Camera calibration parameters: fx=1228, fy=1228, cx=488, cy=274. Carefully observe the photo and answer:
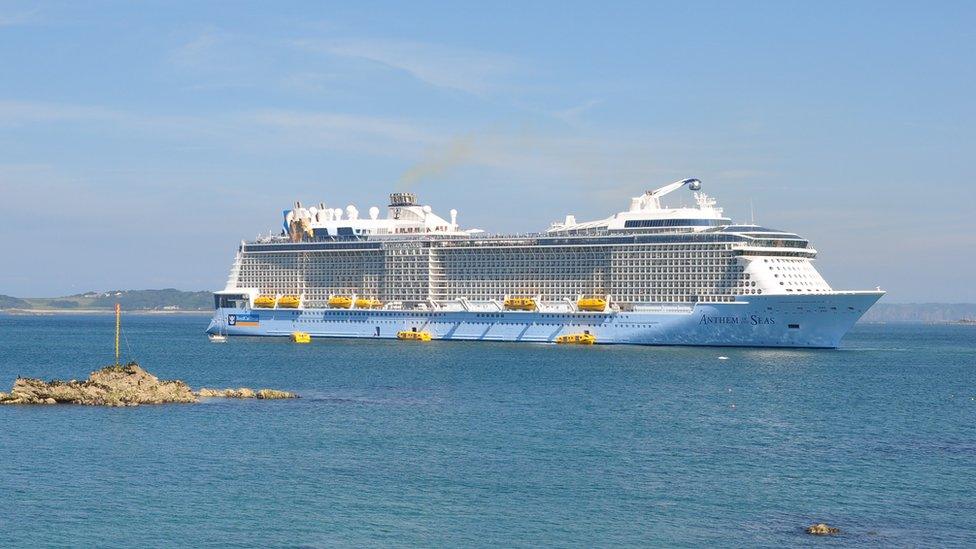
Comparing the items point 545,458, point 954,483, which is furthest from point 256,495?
point 954,483

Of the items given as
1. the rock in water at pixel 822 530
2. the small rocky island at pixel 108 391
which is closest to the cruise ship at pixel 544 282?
the small rocky island at pixel 108 391

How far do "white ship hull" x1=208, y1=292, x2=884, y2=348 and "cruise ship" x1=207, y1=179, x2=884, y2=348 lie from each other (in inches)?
4.3

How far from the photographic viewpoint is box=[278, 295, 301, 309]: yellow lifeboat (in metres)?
127


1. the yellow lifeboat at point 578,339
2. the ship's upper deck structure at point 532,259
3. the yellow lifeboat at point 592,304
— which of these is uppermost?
the ship's upper deck structure at point 532,259

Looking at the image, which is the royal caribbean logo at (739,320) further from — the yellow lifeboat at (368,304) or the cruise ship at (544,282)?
the yellow lifeboat at (368,304)

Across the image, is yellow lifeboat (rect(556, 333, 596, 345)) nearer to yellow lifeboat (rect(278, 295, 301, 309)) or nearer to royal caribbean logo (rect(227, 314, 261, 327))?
yellow lifeboat (rect(278, 295, 301, 309))

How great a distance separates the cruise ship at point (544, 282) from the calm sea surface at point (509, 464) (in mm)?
20515

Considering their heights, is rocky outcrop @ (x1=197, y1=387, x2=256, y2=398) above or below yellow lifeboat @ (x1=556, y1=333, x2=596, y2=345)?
below

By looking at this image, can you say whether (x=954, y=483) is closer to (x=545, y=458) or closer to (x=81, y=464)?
(x=545, y=458)

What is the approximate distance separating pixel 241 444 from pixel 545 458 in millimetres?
11852

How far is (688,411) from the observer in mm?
58094

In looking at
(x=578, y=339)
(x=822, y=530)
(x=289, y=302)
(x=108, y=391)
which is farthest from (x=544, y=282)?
(x=822, y=530)

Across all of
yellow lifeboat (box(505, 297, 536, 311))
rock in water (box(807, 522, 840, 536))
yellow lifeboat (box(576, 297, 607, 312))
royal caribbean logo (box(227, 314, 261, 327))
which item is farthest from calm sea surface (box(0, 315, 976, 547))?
royal caribbean logo (box(227, 314, 261, 327))

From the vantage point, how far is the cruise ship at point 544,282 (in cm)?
9706
